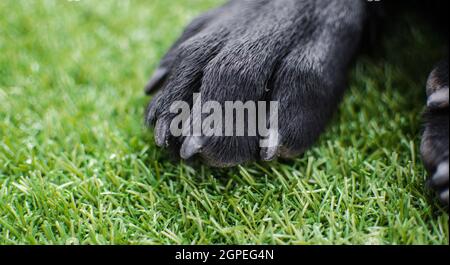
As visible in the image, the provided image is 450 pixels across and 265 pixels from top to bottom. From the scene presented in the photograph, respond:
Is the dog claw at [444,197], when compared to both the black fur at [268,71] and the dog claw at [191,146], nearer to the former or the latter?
the black fur at [268,71]

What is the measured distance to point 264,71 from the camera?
1138mm

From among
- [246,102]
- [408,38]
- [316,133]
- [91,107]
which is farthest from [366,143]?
[91,107]

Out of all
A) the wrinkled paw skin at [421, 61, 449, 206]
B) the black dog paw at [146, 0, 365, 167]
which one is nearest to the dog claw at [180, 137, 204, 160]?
the black dog paw at [146, 0, 365, 167]

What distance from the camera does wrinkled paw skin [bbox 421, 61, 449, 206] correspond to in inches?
35.4

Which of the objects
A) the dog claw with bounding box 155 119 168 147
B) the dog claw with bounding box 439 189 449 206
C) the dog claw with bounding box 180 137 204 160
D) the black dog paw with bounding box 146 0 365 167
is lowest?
the dog claw with bounding box 439 189 449 206

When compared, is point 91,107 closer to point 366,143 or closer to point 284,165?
point 284,165

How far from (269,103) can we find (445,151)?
419 mm

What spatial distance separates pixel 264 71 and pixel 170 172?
1.19 ft

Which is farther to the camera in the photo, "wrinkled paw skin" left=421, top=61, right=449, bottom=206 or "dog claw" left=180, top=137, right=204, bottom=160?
"dog claw" left=180, top=137, right=204, bottom=160

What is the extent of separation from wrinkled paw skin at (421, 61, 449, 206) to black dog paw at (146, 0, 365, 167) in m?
0.29

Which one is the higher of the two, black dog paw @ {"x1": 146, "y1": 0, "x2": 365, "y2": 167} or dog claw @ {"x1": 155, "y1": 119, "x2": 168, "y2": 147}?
black dog paw @ {"x1": 146, "y1": 0, "x2": 365, "y2": 167}

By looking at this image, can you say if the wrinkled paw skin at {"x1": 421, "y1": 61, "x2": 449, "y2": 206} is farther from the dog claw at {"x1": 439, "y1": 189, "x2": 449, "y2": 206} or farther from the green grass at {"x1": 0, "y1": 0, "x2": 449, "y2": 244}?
the green grass at {"x1": 0, "y1": 0, "x2": 449, "y2": 244}

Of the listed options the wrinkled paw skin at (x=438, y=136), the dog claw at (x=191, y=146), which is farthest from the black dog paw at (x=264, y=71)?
the wrinkled paw skin at (x=438, y=136)
